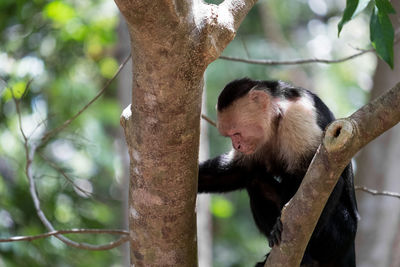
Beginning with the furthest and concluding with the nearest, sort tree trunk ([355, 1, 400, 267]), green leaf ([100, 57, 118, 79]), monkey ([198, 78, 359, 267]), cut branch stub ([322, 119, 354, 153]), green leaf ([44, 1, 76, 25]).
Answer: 1. green leaf ([100, 57, 118, 79])
2. green leaf ([44, 1, 76, 25])
3. tree trunk ([355, 1, 400, 267])
4. monkey ([198, 78, 359, 267])
5. cut branch stub ([322, 119, 354, 153])

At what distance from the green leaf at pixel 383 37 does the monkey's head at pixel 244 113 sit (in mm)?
1067

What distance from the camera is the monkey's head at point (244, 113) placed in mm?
3379

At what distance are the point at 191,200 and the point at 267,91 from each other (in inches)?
49.0

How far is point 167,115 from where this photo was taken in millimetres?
2143

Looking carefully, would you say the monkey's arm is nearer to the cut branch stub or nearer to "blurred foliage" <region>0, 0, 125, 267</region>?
"blurred foliage" <region>0, 0, 125, 267</region>

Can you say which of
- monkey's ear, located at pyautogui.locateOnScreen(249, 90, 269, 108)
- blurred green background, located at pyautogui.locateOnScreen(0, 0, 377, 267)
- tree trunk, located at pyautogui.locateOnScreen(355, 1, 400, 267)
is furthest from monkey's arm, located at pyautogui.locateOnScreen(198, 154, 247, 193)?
tree trunk, located at pyautogui.locateOnScreen(355, 1, 400, 267)

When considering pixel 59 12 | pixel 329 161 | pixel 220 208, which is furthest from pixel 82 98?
pixel 329 161

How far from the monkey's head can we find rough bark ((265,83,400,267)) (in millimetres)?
1274

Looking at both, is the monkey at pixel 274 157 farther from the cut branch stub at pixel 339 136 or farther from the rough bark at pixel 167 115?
the cut branch stub at pixel 339 136

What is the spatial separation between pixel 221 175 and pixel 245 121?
1.17 ft

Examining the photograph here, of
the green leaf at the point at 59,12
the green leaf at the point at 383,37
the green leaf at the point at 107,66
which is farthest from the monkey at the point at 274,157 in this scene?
the green leaf at the point at 107,66

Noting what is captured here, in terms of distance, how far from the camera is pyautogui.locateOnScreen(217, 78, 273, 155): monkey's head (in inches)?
133

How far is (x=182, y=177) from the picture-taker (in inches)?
90.0

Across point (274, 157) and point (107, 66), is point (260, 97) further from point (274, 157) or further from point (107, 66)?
point (107, 66)
